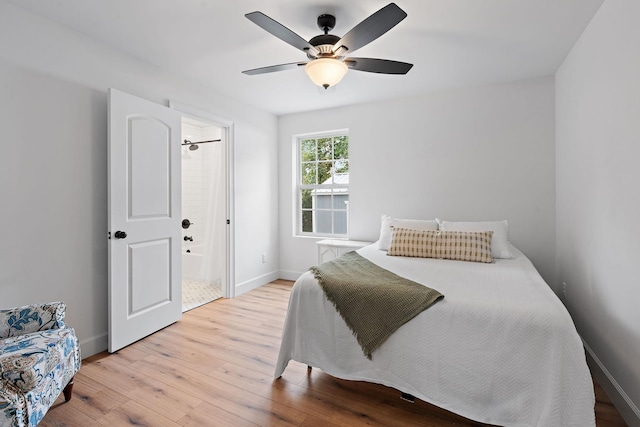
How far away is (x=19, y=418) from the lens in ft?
4.44

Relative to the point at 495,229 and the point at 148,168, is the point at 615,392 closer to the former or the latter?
the point at 495,229

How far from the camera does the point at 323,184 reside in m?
4.59

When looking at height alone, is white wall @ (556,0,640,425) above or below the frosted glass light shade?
below

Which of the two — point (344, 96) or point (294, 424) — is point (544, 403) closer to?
point (294, 424)

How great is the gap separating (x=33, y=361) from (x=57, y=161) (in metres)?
1.44

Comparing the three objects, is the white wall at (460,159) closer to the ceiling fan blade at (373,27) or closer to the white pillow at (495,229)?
the white pillow at (495,229)

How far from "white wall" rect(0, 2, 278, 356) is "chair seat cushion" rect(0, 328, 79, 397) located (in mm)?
600

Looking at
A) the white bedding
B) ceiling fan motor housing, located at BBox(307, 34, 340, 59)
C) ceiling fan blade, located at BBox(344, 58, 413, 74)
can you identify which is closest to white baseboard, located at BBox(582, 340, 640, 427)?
the white bedding

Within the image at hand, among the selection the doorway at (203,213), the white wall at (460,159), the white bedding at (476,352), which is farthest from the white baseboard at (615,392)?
the doorway at (203,213)

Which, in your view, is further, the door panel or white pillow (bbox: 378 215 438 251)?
white pillow (bbox: 378 215 438 251)

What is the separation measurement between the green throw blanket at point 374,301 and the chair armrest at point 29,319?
155 centimetres

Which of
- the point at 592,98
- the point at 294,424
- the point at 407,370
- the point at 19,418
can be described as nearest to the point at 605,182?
the point at 592,98

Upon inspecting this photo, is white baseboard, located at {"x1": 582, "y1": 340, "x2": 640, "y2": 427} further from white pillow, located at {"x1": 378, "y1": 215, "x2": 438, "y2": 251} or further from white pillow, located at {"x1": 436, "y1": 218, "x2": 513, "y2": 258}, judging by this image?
white pillow, located at {"x1": 378, "y1": 215, "x2": 438, "y2": 251}

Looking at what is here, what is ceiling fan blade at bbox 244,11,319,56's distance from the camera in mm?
1700
